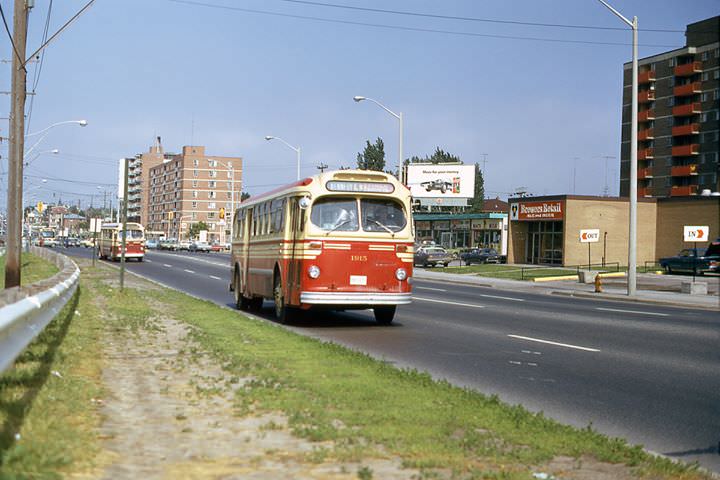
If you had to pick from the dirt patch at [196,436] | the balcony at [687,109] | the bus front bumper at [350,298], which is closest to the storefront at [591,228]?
the balcony at [687,109]

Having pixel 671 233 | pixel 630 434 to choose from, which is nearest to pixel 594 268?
pixel 671 233

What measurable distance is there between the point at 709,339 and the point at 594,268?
4109 cm

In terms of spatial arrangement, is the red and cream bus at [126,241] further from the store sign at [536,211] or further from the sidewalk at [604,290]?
the store sign at [536,211]

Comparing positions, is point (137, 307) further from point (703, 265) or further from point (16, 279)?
point (703, 265)

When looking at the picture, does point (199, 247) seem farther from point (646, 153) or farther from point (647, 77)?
point (647, 77)

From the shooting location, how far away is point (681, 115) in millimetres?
88500

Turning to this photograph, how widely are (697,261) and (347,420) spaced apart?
44.1 m


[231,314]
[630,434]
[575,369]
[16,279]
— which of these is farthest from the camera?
[16,279]

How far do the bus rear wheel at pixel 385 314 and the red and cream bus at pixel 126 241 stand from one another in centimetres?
4155

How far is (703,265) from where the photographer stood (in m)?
46.2

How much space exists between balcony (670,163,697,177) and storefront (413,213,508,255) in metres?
20.5

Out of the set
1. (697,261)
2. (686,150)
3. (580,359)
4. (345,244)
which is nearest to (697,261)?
(697,261)

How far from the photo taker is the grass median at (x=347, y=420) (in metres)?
5.11

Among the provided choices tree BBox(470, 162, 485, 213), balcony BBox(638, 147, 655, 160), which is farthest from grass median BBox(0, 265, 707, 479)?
tree BBox(470, 162, 485, 213)
